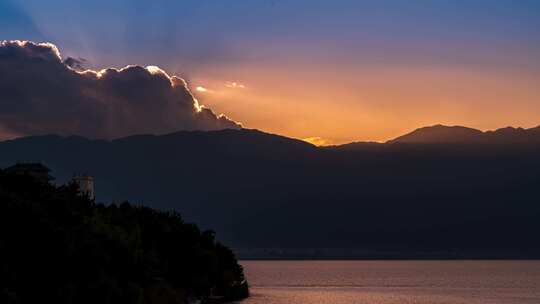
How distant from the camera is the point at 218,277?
126 meters

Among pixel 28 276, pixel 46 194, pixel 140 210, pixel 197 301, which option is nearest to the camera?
pixel 28 276

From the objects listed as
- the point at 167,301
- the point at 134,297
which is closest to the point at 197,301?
the point at 167,301

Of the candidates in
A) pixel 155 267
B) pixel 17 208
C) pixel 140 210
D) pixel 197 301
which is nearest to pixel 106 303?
pixel 17 208

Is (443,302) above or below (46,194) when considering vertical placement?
below

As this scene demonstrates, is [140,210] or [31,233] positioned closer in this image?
[31,233]

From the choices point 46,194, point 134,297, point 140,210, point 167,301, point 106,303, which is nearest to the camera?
point 106,303

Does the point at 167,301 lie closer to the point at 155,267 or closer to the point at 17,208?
the point at 155,267

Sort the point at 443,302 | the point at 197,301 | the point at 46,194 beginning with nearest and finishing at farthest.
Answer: the point at 46,194 < the point at 197,301 < the point at 443,302

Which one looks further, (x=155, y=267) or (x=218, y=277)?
(x=218, y=277)

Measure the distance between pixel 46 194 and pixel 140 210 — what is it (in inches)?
1968

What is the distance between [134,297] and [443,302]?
89.4 m

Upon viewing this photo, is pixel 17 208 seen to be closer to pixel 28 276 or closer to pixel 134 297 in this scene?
pixel 28 276

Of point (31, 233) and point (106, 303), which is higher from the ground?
point (31, 233)

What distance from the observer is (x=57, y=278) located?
53719 mm
